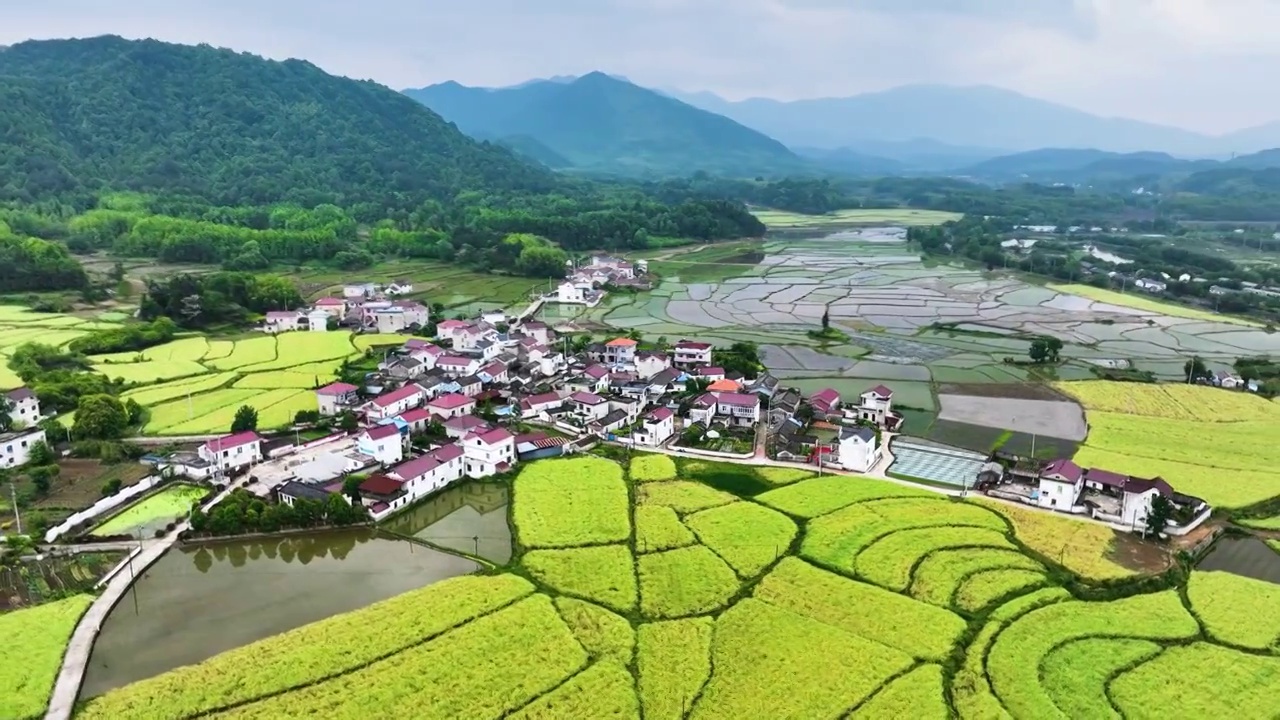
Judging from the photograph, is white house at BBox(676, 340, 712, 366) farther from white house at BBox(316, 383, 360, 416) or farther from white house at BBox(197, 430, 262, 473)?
white house at BBox(197, 430, 262, 473)

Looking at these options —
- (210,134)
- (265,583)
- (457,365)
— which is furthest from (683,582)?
(210,134)

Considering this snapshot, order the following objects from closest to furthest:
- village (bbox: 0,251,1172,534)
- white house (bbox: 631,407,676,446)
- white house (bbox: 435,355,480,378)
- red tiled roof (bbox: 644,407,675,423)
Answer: village (bbox: 0,251,1172,534), white house (bbox: 631,407,676,446), red tiled roof (bbox: 644,407,675,423), white house (bbox: 435,355,480,378)

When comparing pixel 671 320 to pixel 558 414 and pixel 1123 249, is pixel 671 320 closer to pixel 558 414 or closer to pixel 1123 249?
pixel 558 414

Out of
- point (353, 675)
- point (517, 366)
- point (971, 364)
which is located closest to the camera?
Result: point (353, 675)

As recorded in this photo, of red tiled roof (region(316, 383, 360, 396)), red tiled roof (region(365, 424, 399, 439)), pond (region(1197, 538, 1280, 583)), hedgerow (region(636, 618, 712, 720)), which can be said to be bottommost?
pond (region(1197, 538, 1280, 583))

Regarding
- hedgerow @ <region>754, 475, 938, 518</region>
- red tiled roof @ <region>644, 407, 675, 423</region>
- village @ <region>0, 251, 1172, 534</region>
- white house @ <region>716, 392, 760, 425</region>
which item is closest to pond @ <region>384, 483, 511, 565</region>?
village @ <region>0, 251, 1172, 534</region>

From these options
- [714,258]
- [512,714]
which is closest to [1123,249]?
[714,258]
